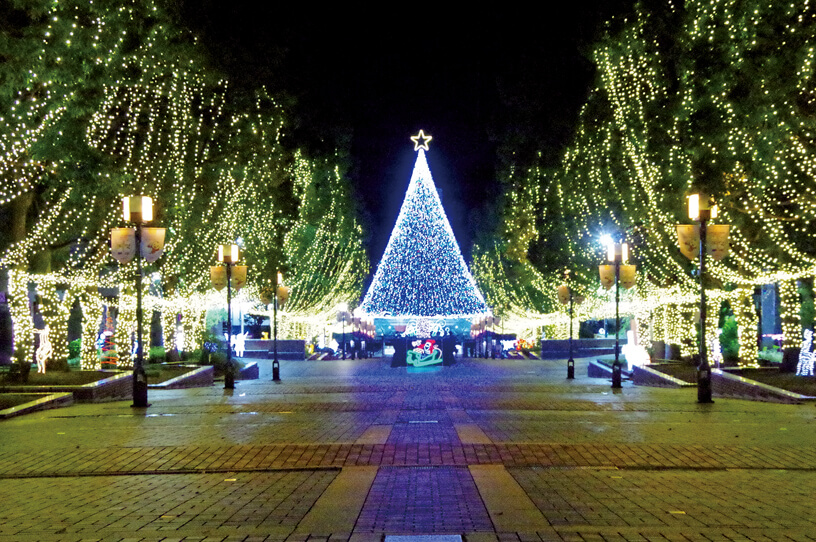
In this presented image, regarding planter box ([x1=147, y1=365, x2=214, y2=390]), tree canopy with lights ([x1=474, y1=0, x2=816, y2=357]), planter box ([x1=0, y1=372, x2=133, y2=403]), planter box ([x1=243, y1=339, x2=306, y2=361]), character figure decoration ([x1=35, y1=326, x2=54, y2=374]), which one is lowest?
planter box ([x1=243, y1=339, x2=306, y2=361])

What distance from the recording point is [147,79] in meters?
23.4

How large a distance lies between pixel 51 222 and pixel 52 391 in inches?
270

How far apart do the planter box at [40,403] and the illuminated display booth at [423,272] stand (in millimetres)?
30318

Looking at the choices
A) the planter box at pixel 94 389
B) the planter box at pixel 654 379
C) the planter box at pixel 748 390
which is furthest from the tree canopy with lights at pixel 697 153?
the planter box at pixel 94 389

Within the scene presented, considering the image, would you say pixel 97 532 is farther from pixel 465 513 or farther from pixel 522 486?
pixel 522 486

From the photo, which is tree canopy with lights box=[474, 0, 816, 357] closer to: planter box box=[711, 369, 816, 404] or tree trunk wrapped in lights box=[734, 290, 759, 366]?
tree trunk wrapped in lights box=[734, 290, 759, 366]

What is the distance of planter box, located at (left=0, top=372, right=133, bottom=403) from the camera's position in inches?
774

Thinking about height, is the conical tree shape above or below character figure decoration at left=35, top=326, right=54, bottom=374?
above

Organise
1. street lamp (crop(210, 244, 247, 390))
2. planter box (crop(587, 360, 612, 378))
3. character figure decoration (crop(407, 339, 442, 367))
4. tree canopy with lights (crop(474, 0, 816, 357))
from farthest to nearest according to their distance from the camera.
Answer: character figure decoration (crop(407, 339, 442, 367)) < planter box (crop(587, 360, 612, 378)) < street lamp (crop(210, 244, 247, 390)) < tree canopy with lights (crop(474, 0, 816, 357))

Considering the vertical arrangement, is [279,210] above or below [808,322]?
above

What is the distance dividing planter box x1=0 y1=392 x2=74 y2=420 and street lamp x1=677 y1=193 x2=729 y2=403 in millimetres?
12753

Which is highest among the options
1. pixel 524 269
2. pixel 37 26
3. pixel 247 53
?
pixel 247 53

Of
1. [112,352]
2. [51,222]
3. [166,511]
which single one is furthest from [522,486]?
[112,352]

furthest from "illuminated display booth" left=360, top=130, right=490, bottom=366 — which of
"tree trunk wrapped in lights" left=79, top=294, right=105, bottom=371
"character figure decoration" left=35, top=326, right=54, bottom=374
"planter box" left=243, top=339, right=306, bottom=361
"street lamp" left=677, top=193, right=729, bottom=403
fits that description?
"street lamp" left=677, top=193, right=729, bottom=403
